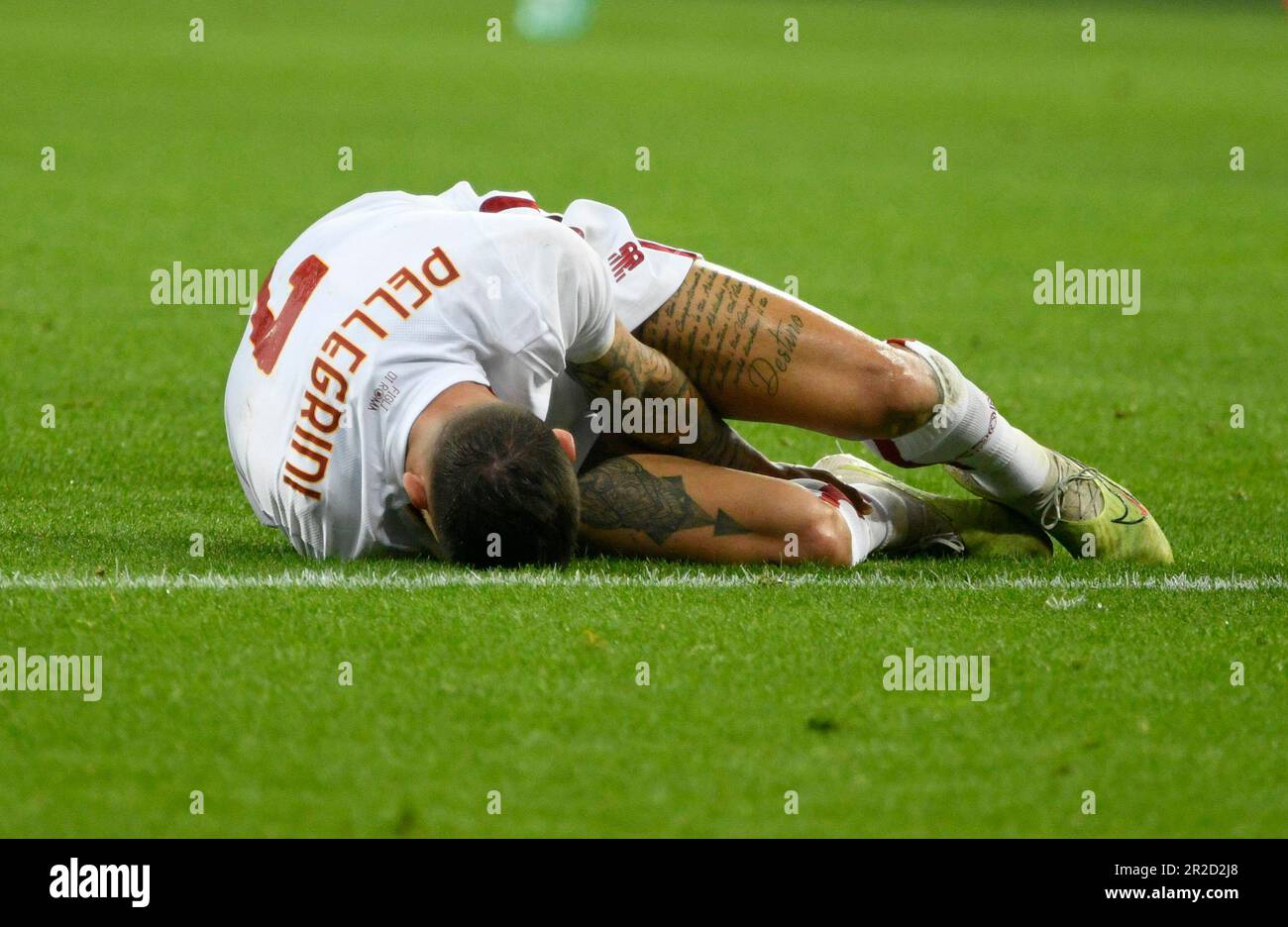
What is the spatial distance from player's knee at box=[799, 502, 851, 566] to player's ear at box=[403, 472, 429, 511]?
125cm

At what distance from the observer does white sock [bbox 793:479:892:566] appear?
5637 millimetres

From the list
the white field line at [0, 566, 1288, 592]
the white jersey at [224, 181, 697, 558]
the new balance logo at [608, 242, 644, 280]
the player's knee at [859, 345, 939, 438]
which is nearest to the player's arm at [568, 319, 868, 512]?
the white jersey at [224, 181, 697, 558]

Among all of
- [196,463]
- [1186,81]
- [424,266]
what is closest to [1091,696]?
[424,266]

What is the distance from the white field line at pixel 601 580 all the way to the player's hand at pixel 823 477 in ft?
1.11

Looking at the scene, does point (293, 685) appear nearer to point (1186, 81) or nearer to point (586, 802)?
point (586, 802)

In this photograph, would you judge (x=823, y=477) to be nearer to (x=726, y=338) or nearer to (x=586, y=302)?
(x=726, y=338)

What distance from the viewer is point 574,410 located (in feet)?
18.4

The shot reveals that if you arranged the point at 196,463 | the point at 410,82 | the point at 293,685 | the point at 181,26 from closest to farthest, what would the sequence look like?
the point at 293,685
the point at 196,463
the point at 410,82
the point at 181,26

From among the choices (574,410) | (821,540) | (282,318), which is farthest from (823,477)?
(282,318)

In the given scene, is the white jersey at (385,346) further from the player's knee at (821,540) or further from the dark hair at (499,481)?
the player's knee at (821,540)

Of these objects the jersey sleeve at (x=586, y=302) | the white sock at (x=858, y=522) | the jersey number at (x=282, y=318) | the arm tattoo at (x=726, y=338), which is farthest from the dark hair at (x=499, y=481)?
the white sock at (x=858, y=522)

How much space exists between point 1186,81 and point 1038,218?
15.0m

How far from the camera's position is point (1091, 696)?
4402 millimetres

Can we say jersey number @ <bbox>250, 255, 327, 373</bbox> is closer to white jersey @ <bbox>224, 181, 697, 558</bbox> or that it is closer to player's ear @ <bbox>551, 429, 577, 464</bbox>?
white jersey @ <bbox>224, 181, 697, 558</bbox>
